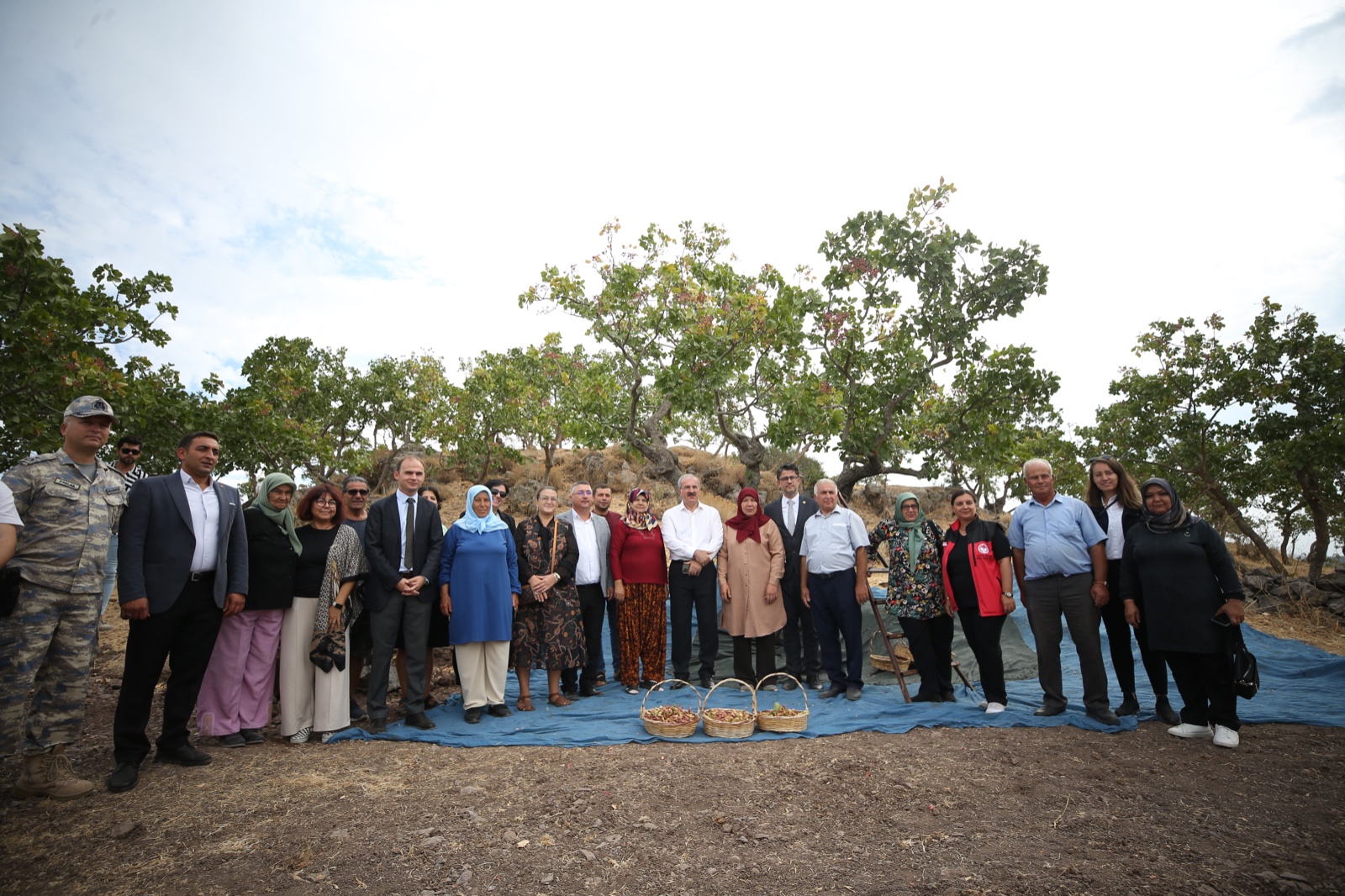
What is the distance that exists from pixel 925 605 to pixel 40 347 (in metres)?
7.42

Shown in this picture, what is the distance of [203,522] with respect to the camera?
153 inches

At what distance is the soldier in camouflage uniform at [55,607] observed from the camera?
125 inches

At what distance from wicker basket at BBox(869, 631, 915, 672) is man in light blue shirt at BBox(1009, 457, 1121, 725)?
1.21 meters

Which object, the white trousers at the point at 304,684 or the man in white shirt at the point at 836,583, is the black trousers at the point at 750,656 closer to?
the man in white shirt at the point at 836,583

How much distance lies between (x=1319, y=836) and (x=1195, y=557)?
1650 mm

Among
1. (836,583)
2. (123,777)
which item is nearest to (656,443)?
(836,583)

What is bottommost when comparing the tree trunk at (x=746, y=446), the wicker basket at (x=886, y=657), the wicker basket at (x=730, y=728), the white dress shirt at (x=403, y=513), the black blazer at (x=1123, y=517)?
the wicker basket at (x=730, y=728)

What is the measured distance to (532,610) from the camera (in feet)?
17.2

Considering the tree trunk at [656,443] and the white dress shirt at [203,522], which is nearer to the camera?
the white dress shirt at [203,522]

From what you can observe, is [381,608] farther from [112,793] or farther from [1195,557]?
[1195,557]

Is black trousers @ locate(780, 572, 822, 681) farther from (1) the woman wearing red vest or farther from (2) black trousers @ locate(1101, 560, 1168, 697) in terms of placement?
(2) black trousers @ locate(1101, 560, 1168, 697)

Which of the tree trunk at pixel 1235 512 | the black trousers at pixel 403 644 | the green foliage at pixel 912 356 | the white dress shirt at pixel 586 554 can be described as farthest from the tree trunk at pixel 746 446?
the black trousers at pixel 403 644

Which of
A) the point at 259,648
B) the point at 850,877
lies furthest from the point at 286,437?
the point at 850,877

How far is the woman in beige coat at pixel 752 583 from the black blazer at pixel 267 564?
10.2 ft
